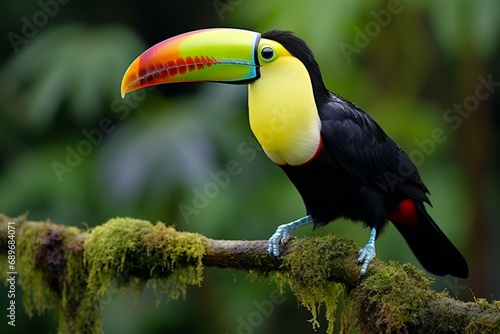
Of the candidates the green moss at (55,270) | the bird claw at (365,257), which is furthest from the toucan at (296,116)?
the green moss at (55,270)

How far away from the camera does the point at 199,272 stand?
273 cm

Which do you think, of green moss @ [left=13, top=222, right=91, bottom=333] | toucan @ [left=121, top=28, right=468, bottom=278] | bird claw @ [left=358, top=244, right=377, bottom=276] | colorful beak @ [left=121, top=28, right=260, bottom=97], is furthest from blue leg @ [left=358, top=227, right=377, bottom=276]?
green moss @ [left=13, top=222, right=91, bottom=333]

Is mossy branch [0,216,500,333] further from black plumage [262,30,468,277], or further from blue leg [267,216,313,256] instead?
black plumage [262,30,468,277]

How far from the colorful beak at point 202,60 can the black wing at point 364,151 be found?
33 centimetres

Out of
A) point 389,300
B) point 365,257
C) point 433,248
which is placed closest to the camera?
point 389,300

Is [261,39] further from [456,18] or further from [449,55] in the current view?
[449,55]

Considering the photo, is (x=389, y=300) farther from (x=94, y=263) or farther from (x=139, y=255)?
(x=94, y=263)

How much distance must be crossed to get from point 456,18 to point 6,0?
324 centimetres

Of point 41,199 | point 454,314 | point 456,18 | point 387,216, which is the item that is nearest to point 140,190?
point 41,199

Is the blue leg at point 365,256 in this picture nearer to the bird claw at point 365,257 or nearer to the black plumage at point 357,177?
the bird claw at point 365,257

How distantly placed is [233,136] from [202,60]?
60.6 inches

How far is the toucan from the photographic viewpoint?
2.73m

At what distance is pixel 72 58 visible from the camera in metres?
4.45

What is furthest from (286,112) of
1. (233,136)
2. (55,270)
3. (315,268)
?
(233,136)
